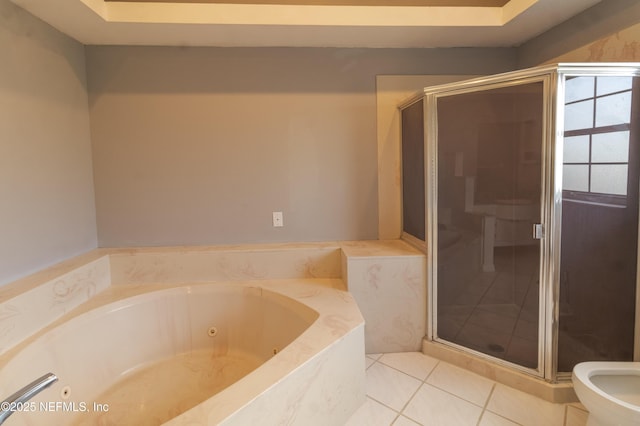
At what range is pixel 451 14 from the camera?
6.41 feet

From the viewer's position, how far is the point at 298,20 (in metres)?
1.88

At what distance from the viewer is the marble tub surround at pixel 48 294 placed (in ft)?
4.66

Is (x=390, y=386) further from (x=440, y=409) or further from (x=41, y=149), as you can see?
(x=41, y=149)

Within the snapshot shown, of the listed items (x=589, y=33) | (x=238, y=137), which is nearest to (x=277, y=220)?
(x=238, y=137)

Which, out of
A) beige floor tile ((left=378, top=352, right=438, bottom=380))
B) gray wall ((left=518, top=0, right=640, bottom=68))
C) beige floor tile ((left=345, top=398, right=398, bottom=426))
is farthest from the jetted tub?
gray wall ((left=518, top=0, right=640, bottom=68))

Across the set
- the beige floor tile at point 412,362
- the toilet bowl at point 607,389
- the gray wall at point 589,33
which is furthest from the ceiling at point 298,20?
the beige floor tile at point 412,362

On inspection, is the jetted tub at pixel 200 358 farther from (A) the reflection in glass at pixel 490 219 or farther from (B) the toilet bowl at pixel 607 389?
(B) the toilet bowl at pixel 607 389

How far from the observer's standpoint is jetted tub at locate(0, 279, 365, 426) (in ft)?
3.98

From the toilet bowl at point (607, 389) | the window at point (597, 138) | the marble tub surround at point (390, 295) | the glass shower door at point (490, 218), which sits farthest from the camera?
the marble tub surround at point (390, 295)

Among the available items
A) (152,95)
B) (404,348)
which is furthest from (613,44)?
(152,95)

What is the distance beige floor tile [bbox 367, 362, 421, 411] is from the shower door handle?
100 cm

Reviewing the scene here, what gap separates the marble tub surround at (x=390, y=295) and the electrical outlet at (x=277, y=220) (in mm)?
571

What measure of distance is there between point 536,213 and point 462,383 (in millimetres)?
995

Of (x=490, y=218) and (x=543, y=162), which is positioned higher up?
(x=543, y=162)
